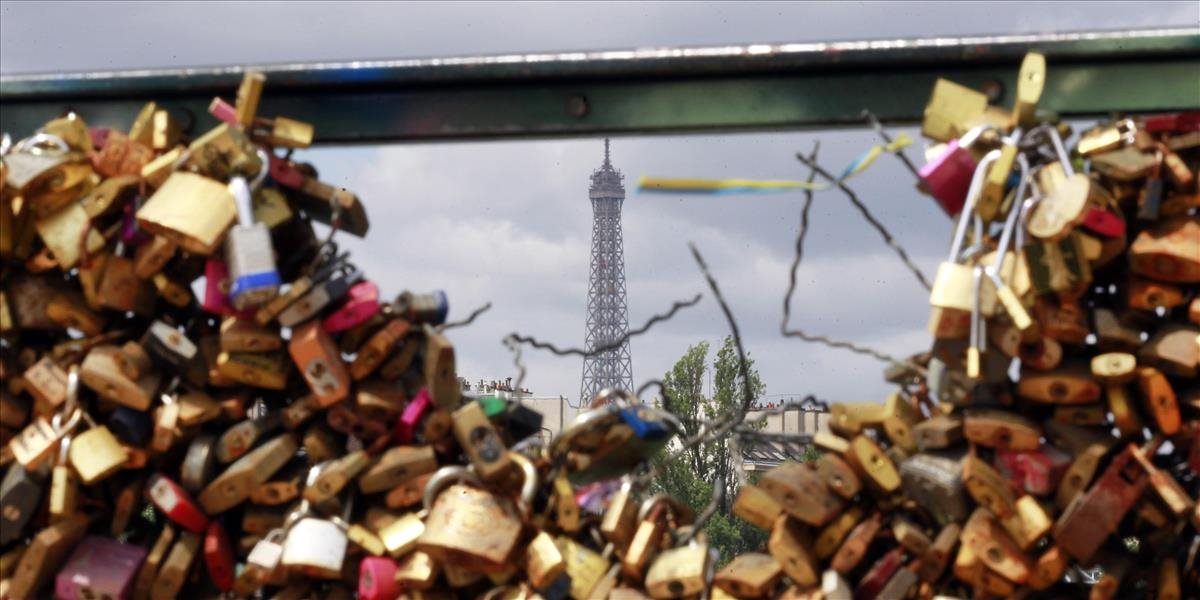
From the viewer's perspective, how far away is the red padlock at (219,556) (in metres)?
2.87

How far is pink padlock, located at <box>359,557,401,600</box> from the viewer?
108 inches

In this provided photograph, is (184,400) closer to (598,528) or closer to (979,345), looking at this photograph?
(598,528)

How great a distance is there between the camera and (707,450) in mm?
4156

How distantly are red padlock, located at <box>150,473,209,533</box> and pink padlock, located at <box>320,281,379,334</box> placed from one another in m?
0.41

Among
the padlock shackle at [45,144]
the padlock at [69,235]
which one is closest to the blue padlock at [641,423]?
the padlock at [69,235]

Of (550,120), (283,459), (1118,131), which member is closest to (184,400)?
(283,459)

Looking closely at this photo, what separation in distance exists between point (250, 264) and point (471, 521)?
57 centimetres

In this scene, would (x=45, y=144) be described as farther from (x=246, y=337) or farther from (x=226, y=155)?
(x=246, y=337)

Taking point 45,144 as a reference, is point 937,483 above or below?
below

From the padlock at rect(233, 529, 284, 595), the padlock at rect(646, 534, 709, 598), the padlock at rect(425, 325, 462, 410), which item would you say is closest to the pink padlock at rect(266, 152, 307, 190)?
the padlock at rect(425, 325, 462, 410)

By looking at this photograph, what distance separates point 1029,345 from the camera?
2498 mm

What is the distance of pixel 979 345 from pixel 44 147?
1.72 m

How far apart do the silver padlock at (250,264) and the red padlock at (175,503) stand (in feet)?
1.18

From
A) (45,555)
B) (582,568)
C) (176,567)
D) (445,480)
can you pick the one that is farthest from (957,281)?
(45,555)
